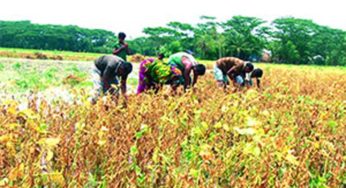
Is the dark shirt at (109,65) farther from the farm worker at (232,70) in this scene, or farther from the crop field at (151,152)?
the farm worker at (232,70)

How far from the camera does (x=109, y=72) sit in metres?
5.39

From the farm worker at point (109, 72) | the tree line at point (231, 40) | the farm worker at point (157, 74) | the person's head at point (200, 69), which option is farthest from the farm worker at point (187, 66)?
the tree line at point (231, 40)

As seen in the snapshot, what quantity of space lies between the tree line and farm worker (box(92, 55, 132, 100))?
152ft

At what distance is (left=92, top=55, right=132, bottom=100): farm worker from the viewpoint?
525cm

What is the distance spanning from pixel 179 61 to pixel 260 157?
4.00m

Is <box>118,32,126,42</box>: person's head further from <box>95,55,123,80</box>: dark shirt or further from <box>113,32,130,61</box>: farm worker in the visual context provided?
<box>95,55,123,80</box>: dark shirt

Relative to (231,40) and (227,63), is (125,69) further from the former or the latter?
(231,40)

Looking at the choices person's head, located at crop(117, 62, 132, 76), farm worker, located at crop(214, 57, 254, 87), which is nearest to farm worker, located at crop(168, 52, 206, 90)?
farm worker, located at crop(214, 57, 254, 87)

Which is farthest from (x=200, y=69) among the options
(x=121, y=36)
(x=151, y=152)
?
(x=151, y=152)

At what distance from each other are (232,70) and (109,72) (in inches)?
108

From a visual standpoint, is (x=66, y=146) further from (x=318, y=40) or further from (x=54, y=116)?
(x=318, y=40)

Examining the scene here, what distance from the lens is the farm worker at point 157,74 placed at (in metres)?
6.22

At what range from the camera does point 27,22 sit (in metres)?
74.9

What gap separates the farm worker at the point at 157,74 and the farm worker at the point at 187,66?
0.15m
